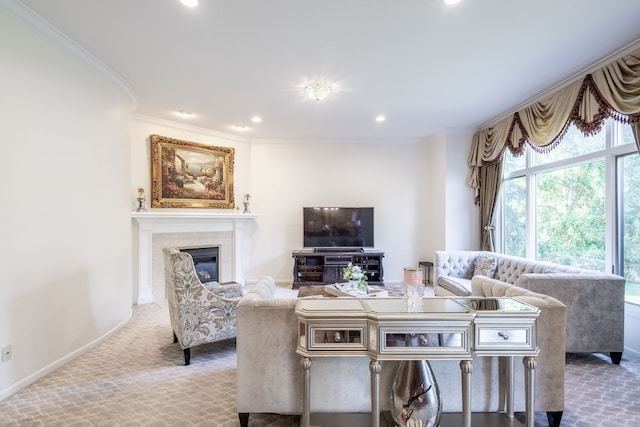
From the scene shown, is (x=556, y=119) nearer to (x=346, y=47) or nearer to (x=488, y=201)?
(x=488, y=201)

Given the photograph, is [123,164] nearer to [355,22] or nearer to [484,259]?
[355,22]

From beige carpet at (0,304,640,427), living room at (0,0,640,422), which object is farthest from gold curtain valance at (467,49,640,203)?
beige carpet at (0,304,640,427)

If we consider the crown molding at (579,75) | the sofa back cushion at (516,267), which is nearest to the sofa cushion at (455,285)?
the sofa back cushion at (516,267)

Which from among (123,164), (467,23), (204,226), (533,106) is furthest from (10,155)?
(533,106)

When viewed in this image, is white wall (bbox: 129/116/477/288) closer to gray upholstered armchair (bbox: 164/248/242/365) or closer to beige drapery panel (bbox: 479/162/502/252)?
beige drapery panel (bbox: 479/162/502/252)

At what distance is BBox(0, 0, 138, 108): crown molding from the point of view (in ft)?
7.97

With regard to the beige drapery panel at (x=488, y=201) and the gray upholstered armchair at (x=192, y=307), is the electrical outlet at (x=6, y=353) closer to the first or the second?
the gray upholstered armchair at (x=192, y=307)

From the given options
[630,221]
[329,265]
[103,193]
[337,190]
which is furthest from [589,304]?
[103,193]

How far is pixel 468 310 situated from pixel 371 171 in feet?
16.3

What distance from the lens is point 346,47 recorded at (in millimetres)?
2932

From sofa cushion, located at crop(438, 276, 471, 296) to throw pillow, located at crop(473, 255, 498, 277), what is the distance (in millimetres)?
290

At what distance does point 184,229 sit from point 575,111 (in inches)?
231

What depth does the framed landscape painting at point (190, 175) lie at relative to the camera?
5.13 meters

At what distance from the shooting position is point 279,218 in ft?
21.1
